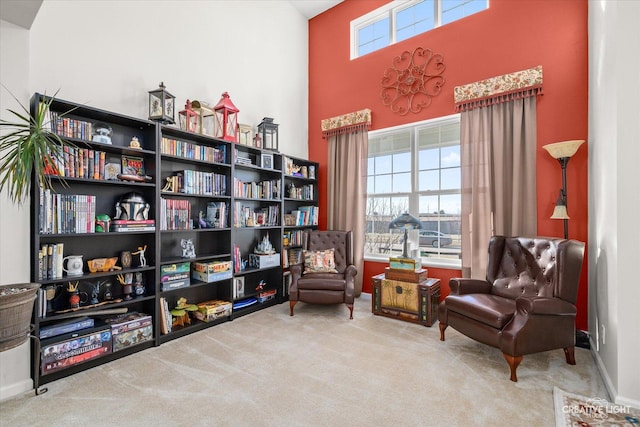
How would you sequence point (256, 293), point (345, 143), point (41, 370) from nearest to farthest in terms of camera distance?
1. point (41, 370)
2. point (256, 293)
3. point (345, 143)

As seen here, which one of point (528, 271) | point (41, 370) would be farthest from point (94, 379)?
point (528, 271)

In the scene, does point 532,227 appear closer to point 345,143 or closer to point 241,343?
point 345,143

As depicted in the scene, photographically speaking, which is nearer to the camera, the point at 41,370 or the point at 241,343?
the point at 41,370

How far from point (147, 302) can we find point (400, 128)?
3.81 metres

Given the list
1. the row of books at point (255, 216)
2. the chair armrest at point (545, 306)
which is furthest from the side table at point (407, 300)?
the row of books at point (255, 216)

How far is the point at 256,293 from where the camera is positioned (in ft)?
13.2

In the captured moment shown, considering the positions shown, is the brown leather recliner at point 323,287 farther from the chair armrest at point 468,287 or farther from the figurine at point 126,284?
the figurine at point 126,284

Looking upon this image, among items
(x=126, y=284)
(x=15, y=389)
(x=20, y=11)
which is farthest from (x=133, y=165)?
(x=15, y=389)

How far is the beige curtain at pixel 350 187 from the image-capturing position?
4.47 meters

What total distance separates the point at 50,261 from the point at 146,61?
2163 mm

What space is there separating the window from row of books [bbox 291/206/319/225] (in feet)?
2.78

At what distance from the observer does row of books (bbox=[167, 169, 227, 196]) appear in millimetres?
3160

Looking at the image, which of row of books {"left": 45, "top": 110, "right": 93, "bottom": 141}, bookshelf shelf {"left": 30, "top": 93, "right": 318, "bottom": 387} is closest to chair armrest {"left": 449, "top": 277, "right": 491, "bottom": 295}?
bookshelf shelf {"left": 30, "top": 93, "right": 318, "bottom": 387}

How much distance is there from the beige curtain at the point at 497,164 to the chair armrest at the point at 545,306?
1.06 m
